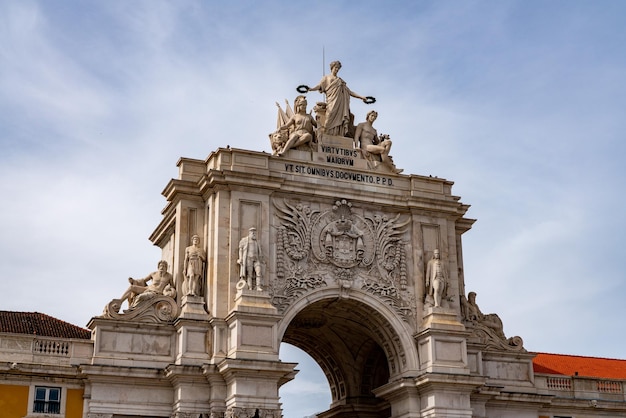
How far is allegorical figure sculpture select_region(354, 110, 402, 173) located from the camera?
36000 millimetres

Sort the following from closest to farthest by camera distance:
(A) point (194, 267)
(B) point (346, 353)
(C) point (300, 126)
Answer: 1. (A) point (194, 267)
2. (C) point (300, 126)
3. (B) point (346, 353)

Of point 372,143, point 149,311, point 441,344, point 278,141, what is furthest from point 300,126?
point 441,344

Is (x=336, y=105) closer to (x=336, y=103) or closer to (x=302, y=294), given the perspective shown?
(x=336, y=103)

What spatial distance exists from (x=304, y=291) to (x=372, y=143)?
20.7 ft

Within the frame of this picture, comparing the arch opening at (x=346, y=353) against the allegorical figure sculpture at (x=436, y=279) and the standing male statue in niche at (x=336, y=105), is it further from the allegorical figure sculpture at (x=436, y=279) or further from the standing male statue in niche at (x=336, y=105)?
the standing male statue in niche at (x=336, y=105)

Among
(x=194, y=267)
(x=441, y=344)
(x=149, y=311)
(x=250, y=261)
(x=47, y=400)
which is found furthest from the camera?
(x=441, y=344)

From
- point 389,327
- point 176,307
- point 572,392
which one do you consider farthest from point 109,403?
point 572,392

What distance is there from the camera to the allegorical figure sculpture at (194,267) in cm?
3266

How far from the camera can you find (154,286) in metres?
33.7

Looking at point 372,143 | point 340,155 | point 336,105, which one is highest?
point 336,105

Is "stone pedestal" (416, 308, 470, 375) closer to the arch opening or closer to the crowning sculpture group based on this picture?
the arch opening

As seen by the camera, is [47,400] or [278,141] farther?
[278,141]

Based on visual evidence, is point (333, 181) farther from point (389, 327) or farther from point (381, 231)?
point (389, 327)

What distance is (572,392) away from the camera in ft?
125
